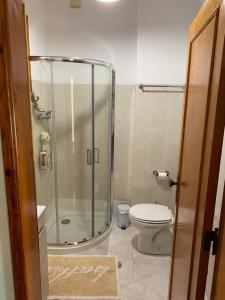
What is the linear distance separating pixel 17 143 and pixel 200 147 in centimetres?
75

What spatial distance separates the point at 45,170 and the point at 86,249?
100 centimetres

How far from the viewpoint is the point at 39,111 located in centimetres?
252

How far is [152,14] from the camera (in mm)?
2537

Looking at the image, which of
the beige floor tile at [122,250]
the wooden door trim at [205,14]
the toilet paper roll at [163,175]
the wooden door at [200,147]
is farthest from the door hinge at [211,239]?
the toilet paper roll at [163,175]

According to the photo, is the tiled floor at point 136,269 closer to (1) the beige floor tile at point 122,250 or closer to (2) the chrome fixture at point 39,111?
(1) the beige floor tile at point 122,250

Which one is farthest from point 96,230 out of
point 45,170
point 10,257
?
point 10,257

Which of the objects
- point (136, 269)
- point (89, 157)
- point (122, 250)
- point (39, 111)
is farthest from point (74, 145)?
point (136, 269)

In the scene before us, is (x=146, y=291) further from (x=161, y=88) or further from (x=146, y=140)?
(x=161, y=88)

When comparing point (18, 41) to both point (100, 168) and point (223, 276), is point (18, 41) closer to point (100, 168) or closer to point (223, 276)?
point (223, 276)

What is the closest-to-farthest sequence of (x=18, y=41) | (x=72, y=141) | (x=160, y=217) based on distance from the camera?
(x=18, y=41) → (x=160, y=217) → (x=72, y=141)

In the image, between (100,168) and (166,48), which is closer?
(166,48)

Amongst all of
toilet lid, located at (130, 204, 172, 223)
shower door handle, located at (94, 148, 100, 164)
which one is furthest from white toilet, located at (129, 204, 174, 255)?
shower door handle, located at (94, 148, 100, 164)

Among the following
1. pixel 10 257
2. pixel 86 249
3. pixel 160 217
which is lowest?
pixel 86 249

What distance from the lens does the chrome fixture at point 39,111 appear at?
2379 mm
